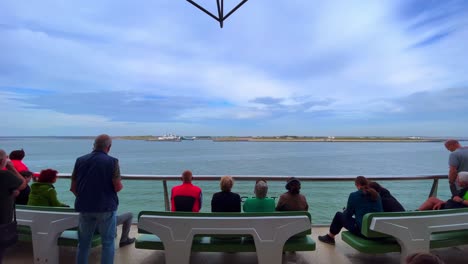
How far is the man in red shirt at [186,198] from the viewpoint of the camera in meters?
3.48

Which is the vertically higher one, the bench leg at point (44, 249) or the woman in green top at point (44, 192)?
the woman in green top at point (44, 192)

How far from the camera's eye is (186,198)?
138 inches

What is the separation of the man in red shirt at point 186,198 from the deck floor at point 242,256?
494mm

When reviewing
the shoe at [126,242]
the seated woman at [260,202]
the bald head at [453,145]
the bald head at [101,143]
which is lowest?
the shoe at [126,242]

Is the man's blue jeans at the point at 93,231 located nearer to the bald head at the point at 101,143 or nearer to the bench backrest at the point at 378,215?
the bald head at the point at 101,143

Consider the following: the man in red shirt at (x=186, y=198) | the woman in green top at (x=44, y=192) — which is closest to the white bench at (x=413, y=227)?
the man in red shirt at (x=186, y=198)

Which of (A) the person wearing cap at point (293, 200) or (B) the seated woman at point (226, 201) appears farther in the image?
(A) the person wearing cap at point (293, 200)

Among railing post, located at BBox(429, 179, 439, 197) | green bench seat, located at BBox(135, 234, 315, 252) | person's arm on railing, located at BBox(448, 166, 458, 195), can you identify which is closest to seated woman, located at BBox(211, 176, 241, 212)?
green bench seat, located at BBox(135, 234, 315, 252)

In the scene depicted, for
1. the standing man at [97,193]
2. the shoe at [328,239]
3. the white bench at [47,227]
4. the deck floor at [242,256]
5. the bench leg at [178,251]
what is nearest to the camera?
the standing man at [97,193]

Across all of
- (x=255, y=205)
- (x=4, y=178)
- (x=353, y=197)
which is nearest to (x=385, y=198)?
(x=353, y=197)

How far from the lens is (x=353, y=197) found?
10.8 feet

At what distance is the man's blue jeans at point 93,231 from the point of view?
2.63 metres

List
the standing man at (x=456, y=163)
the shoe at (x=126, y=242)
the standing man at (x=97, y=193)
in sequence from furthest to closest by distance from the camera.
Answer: the standing man at (x=456, y=163), the shoe at (x=126, y=242), the standing man at (x=97, y=193)

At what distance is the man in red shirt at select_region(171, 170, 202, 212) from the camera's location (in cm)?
348
